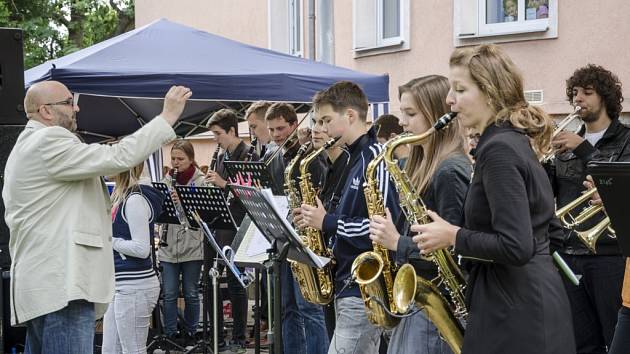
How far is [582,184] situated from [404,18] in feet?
21.7

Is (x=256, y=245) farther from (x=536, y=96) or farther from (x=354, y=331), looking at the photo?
(x=536, y=96)

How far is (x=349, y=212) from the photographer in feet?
16.6

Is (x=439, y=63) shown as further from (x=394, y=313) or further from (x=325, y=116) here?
(x=394, y=313)

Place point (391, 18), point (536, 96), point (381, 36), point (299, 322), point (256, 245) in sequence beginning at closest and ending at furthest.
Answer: point (256, 245), point (299, 322), point (536, 96), point (391, 18), point (381, 36)

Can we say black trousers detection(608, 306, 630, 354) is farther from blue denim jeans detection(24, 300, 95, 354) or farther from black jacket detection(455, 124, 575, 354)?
blue denim jeans detection(24, 300, 95, 354)

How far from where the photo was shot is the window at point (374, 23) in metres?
13.0

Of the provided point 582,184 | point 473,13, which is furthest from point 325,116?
point 473,13

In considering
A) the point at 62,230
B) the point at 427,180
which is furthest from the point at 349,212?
the point at 62,230

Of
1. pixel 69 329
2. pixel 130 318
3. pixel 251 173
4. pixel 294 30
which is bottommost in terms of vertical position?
pixel 130 318

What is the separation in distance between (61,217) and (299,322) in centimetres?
287

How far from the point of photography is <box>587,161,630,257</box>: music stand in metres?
3.45

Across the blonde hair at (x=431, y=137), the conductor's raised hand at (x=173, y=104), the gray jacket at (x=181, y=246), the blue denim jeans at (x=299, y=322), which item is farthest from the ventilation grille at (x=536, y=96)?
the conductor's raised hand at (x=173, y=104)

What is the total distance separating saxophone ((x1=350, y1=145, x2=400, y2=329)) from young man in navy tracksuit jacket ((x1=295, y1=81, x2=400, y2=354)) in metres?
0.06

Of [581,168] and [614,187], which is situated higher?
[614,187]
